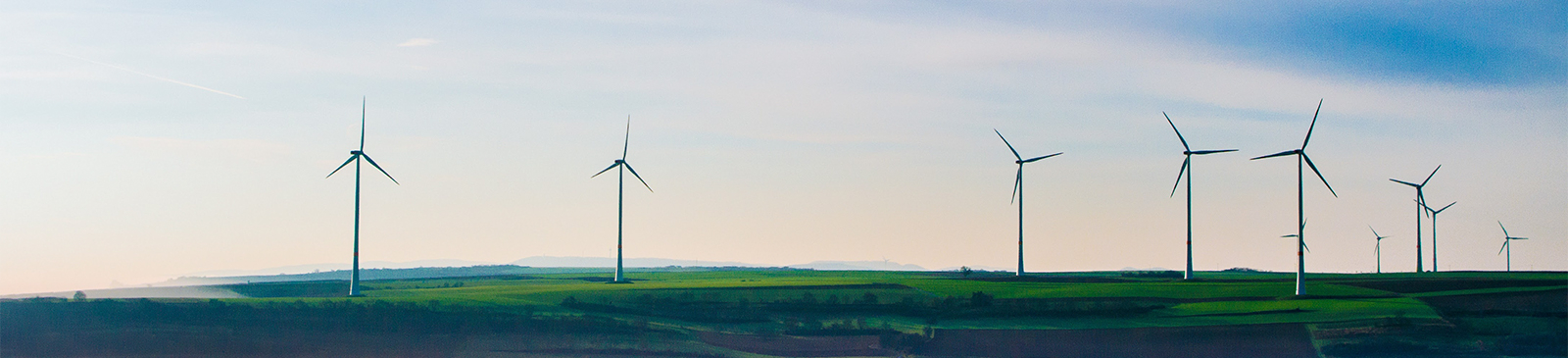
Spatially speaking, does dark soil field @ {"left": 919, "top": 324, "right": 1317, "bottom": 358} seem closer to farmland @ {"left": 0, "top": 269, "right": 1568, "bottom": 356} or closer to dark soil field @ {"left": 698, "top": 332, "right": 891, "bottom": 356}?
farmland @ {"left": 0, "top": 269, "right": 1568, "bottom": 356}

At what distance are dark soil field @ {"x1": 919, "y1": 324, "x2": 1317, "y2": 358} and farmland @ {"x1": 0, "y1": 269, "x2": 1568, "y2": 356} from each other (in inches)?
6.3

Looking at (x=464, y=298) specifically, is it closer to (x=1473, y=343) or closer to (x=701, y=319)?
(x=701, y=319)

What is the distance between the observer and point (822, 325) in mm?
76438

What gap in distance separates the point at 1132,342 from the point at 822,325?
17844mm

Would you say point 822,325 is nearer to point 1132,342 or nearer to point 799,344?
point 799,344

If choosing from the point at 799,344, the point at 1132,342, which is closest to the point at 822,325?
the point at 799,344

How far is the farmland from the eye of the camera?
68.6 meters

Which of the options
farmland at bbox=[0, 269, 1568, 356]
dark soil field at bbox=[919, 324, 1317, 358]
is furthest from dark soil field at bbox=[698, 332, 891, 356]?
dark soil field at bbox=[919, 324, 1317, 358]

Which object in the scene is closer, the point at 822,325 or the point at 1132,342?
the point at 1132,342

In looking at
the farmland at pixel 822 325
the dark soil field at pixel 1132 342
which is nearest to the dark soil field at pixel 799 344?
the farmland at pixel 822 325

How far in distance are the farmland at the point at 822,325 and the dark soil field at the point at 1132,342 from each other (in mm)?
159

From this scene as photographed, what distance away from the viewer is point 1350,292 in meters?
92.7

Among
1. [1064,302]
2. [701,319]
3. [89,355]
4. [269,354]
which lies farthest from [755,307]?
[89,355]

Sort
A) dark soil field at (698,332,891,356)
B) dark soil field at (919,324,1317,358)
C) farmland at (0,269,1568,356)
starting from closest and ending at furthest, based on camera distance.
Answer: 1. dark soil field at (919,324,1317,358)
2. dark soil field at (698,332,891,356)
3. farmland at (0,269,1568,356)
